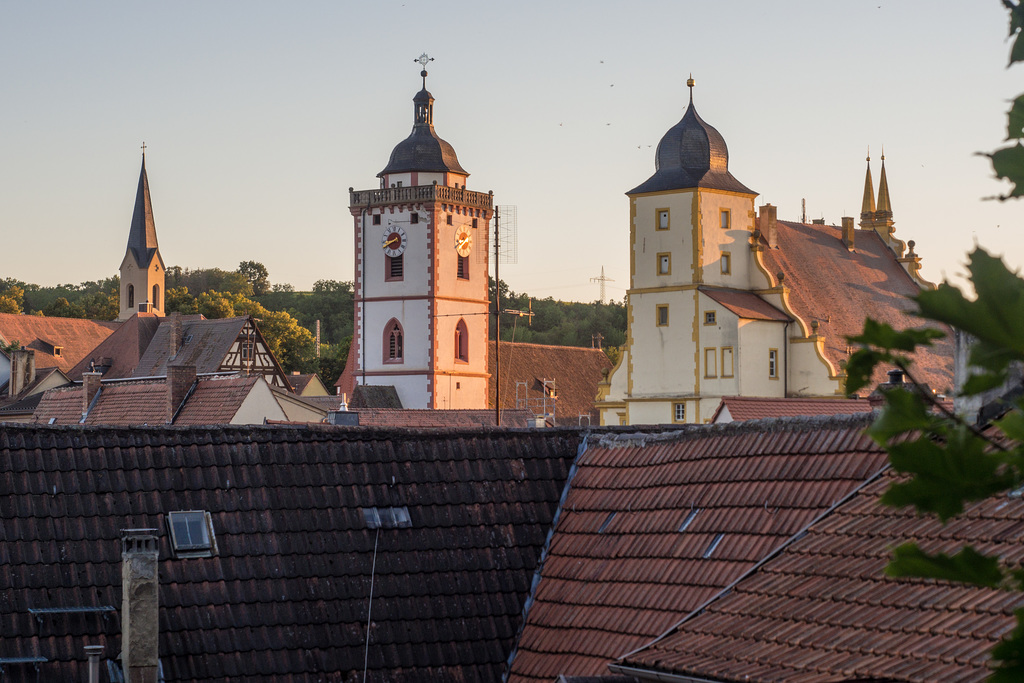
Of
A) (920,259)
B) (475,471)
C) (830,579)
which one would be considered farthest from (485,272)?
(830,579)

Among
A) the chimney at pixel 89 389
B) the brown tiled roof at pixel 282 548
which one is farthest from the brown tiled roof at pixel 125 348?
the brown tiled roof at pixel 282 548

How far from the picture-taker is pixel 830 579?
352 inches

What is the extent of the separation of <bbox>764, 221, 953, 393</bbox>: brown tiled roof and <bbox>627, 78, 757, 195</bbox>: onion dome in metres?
3.91

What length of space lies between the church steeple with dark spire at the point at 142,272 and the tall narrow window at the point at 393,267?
38.1 metres

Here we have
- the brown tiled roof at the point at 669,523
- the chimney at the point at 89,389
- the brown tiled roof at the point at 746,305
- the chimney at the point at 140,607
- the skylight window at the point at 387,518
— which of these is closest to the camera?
the brown tiled roof at the point at 669,523

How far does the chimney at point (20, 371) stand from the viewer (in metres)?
76.1

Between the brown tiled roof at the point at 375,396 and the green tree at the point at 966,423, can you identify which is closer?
the green tree at the point at 966,423

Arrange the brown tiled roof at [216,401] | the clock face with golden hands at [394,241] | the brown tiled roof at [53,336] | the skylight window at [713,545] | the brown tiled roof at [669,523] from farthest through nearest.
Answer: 1. the brown tiled roof at [53,336]
2. the clock face with golden hands at [394,241]
3. the brown tiled roof at [216,401]
4. the skylight window at [713,545]
5. the brown tiled roof at [669,523]

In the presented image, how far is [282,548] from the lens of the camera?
40.3 ft

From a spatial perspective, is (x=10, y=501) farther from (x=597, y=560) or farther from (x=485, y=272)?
(x=485, y=272)

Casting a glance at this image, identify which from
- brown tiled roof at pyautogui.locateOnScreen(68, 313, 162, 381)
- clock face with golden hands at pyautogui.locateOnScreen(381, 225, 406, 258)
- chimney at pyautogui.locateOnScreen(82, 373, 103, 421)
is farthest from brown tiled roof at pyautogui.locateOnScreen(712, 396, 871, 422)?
brown tiled roof at pyautogui.locateOnScreen(68, 313, 162, 381)

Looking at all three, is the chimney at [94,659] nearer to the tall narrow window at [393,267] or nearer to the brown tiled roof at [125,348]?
the tall narrow window at [393,267]

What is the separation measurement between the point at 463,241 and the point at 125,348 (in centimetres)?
2120

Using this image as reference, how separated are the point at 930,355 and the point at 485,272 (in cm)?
2627
